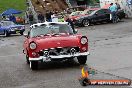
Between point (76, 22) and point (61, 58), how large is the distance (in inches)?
1124

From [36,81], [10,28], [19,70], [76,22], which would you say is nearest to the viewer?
[36,81]

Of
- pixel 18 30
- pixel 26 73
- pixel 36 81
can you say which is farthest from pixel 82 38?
pixel 18 30

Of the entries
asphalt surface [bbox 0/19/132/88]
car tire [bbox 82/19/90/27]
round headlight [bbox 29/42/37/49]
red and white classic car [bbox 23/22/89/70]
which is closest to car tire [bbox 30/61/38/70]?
red and white classic car [bbox 23/22/89/70]

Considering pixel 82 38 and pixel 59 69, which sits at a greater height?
pixel 82 38

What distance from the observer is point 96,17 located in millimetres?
41250

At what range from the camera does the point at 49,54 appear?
13.4 metres

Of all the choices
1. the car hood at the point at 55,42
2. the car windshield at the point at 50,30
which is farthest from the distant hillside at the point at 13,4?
the car hood at the point at 55,42

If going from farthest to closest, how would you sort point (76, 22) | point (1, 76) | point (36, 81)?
point (76, 22)
point (1, 76)
point (36, 81)

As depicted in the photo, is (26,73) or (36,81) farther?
(26,73)

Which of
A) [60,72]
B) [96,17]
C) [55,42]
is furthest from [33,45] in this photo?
[96,17]

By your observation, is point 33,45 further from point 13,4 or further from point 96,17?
point 13,4

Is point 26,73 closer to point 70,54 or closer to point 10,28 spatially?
point 70,54

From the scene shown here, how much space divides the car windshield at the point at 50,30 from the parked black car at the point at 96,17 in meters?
26.0

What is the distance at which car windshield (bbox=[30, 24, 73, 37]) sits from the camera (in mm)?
14805
